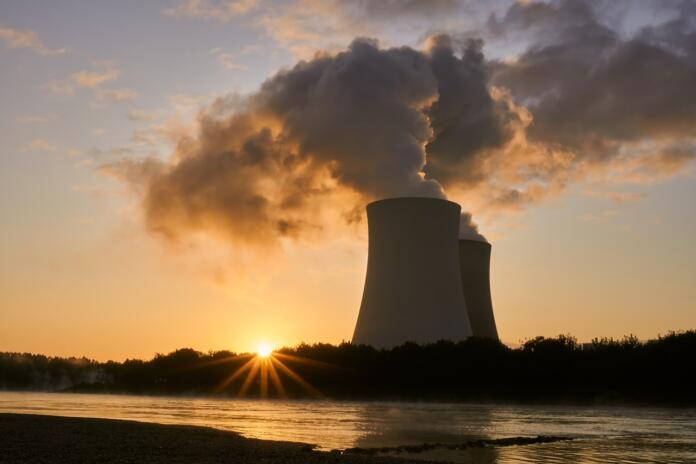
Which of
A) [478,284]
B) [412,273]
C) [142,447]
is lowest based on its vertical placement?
[142,447]

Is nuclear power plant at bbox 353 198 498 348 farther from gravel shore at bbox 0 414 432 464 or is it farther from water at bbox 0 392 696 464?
gravel shore at bbox 0 414 432 464

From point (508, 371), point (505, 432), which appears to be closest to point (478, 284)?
point (508, 371)

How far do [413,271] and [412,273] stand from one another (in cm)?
7

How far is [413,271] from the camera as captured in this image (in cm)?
2545

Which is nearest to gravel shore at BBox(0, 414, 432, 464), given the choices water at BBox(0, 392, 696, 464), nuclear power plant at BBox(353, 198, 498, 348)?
water at BBox(0, 392, 696, 464)

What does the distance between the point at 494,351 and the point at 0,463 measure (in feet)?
82.8

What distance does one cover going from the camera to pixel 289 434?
49.2ft

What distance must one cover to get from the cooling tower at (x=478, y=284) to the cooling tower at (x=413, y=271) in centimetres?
734

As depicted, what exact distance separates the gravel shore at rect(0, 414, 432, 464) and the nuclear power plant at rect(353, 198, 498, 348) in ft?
36.6

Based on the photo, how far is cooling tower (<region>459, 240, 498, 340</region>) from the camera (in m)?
33.9

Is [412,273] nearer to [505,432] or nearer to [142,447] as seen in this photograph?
[505,432]

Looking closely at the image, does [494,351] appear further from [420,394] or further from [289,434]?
[289,434]

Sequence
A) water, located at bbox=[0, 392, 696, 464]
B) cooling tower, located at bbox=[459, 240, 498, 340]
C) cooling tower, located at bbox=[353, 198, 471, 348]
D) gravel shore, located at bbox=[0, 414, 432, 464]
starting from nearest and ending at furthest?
1. gravel shore, located at bbox=[0, 414, 432, 464]
2. water, located at bbox=[0, 392, 696, 464]
3. cooling tower, located at bbox=[353, 198, 471, 348]
4. cooling tower, located at bbox=[459, 240, 498, 340]

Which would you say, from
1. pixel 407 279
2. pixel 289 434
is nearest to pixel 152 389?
pixel 407 279
